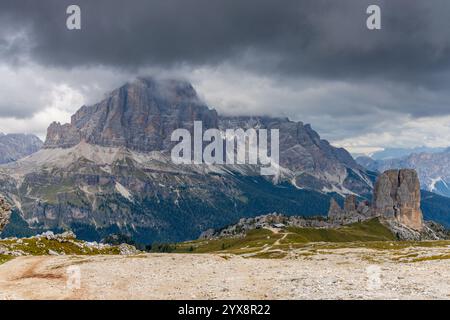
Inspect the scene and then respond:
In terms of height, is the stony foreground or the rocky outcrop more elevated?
the rocky outcrop

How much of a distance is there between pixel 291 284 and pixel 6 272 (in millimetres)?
39318

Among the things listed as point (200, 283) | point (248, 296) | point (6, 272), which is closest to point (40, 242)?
point (6, 272)

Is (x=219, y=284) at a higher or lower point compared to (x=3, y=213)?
lower

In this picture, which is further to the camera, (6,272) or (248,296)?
(6,272)

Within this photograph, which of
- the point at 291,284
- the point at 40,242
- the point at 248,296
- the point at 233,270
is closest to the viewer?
the point at 248,296

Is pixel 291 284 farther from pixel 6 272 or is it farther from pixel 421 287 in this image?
pixel 6 272

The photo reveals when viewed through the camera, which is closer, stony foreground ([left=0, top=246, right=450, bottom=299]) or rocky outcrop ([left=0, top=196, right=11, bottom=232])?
stony foreground ([left=0, top=246, right=450, bottom=299])

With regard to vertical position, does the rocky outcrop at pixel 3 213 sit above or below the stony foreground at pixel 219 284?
above

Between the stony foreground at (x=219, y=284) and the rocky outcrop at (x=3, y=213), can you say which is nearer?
the stony foreground at (x=219, y=284)

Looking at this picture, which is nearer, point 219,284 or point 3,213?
point 219,284
